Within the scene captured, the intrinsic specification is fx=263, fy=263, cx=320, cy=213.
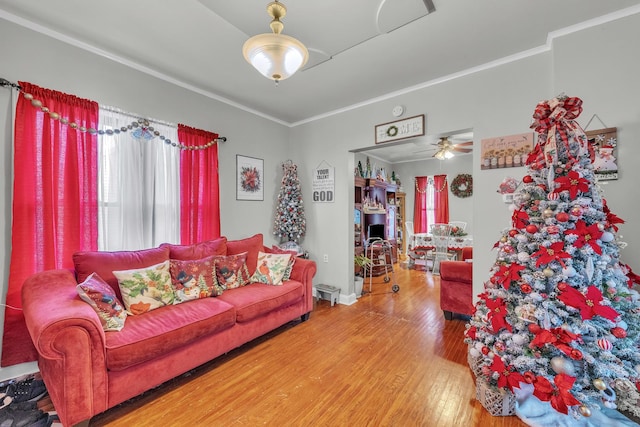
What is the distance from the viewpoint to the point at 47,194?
2145mm

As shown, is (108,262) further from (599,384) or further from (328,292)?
(599,384)

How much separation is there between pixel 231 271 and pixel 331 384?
1.51 m

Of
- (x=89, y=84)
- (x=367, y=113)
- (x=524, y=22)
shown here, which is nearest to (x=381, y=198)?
(x=367, y=113)

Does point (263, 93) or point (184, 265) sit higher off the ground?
point (263, 93)

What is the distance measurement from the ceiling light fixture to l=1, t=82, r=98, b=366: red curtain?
6.06 feet

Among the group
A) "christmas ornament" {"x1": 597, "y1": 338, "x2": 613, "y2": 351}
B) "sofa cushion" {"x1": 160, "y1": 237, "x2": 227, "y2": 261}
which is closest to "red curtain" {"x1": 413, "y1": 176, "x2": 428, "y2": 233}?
"sofa cushion" {"x1": 160, "y1": 237, "x2": 227, "y2": 261}

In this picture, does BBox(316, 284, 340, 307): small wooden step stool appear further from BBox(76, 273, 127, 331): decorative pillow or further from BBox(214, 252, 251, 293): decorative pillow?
BBox(76, 273, 127, 331): decorative pillow

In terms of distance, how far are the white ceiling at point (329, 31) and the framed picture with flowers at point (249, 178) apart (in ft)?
3.47

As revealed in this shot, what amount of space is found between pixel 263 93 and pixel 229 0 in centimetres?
150

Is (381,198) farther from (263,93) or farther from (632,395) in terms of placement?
(632,395)

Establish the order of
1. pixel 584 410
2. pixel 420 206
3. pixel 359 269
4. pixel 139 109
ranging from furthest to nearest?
pixel 420 206
pixel 359 269
pixel 139 109
pixel 584 410

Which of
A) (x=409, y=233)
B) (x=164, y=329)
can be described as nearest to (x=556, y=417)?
(x=164, y=329)

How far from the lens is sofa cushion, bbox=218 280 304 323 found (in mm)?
2431

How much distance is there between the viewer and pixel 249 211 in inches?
149
